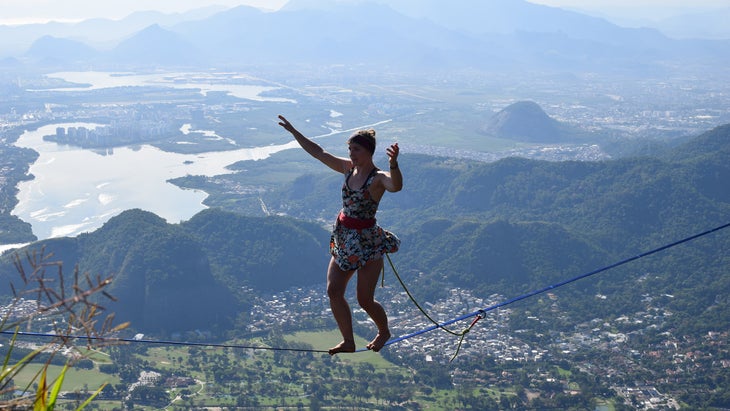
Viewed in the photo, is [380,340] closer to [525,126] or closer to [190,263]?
[190,263]

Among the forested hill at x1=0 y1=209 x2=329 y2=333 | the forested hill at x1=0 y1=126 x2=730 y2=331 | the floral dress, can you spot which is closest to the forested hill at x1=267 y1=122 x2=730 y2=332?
the forested hill at x1=0 y1=126 x2=730 y2=331

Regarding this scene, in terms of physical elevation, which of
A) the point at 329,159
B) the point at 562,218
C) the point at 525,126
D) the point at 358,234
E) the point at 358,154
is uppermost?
the point at 358,154

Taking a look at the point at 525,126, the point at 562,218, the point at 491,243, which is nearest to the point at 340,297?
the point at 491,243

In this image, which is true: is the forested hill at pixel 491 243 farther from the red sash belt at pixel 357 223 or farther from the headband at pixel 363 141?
the headband at pixel 363 141

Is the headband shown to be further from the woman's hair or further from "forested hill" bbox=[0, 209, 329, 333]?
"forested hill" bbox=[0, 209, 329, 333]

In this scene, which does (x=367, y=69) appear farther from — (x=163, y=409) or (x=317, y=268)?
(x=163, y=409)

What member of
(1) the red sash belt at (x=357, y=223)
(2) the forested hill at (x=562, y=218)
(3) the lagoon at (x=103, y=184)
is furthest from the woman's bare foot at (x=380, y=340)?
(3) the lagoon at (x=103, y=184)
